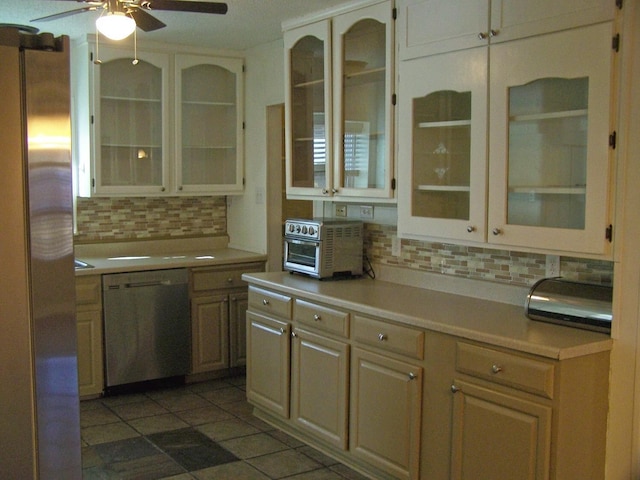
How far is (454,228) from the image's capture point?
3135 millimetres

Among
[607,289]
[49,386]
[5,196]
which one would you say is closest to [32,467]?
[49,386]

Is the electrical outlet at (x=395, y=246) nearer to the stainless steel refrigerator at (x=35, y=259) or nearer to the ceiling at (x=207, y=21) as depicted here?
the ceiling at (x=207, y=21)

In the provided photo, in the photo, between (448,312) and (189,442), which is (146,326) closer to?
(189,442)

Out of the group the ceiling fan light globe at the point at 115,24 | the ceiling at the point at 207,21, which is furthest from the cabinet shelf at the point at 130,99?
the ceiling fan light globe at the point at 115,24

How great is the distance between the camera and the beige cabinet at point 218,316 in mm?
4840

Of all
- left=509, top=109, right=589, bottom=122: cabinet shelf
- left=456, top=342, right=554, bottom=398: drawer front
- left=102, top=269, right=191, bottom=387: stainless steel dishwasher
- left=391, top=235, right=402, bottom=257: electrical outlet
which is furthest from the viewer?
left=102, top=269, right=191, bottom=387: stainless steel dishwasher

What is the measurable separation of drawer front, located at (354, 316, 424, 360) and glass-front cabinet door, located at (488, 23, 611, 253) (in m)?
0.55

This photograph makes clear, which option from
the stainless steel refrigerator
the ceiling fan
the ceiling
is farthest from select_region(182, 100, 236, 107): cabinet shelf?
the stainless steel refrigerator

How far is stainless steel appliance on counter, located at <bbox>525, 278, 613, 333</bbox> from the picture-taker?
261 centimetres

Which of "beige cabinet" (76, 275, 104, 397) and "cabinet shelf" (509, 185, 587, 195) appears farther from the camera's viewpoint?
"beige cabinet" (76, 275, 104, 397)

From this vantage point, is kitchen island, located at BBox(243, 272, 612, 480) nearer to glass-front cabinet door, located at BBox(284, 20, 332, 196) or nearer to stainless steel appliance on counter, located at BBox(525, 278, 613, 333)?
stainless steel appliance on counter, located at BBox(525, 278, 613, 333)

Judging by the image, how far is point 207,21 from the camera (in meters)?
4.23

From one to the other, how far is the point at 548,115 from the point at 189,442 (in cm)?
252

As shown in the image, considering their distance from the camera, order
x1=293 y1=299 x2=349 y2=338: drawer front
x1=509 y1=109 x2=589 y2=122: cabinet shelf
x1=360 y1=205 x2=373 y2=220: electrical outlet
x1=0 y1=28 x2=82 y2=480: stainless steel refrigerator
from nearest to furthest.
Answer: x1=0 y1=28 x2=82 y2=480: stainless steel refrigerator
x1=509 y1=109 x2=589 y2=122: cabinet shelf
x1=293 y1=299 x2=349 y2=338: drawer front
x1=360 y1=205 x2=373 y2=220: electrical outlet
